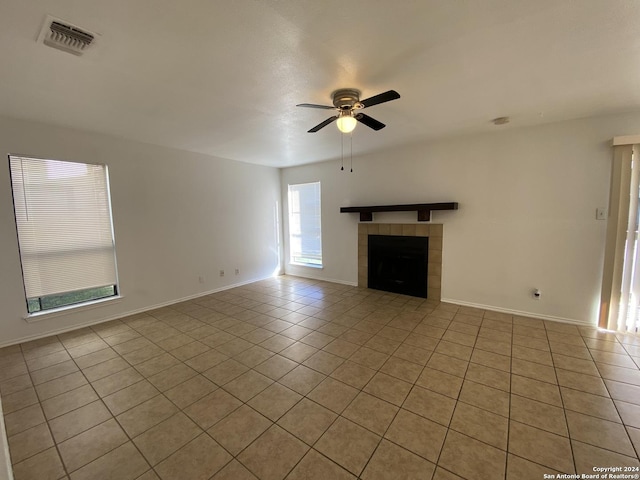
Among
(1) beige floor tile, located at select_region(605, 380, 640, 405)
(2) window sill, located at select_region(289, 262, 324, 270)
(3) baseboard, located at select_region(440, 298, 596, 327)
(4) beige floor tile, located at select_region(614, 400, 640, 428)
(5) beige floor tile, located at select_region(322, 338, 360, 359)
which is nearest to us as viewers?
(4) beige floor tile, located at select_region(614, 400, 640, 428)

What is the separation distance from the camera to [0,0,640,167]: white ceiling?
1409 mm

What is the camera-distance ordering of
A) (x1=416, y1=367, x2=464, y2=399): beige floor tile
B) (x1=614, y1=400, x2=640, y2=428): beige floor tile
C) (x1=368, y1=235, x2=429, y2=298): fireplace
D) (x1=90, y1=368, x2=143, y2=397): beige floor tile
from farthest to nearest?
(x1=368, y1=235, x2=429, y2=298): fireplace < (x1=90, y1=368, x2=143, y2=397): beige floor tile < (x1=416, y1=367, x2=464, y2=399): beige floor tile < (x1=614, y1=400, x2=640, y2=428): beige floor tile

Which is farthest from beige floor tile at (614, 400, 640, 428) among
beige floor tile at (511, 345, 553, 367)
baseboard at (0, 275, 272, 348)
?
baseboard at (0, 275, 272, 348)

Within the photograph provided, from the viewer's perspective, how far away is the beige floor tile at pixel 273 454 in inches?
58.7

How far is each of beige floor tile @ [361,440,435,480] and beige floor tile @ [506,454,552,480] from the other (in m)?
0.42

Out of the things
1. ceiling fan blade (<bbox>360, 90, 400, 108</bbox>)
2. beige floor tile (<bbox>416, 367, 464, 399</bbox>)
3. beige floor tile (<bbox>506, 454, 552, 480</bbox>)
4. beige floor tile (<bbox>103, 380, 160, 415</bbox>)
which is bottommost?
beige floor tile (<bbox>103, 380, 160, 415</bbox>)

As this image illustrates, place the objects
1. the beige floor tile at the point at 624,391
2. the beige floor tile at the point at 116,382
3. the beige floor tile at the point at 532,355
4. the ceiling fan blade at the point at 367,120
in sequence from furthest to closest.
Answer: the beige floor tile at the point at 532,355 < the ceiling fan blade at the point at 367,120 < the beige floor tile at the point at 116,382 < the beige floor tile at the point at 624,391

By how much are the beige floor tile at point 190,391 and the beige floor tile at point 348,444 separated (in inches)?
42.1

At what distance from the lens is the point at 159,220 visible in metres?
4.11

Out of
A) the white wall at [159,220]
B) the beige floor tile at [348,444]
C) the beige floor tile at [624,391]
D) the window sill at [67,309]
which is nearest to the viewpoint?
the beige floor tile at [348,444]

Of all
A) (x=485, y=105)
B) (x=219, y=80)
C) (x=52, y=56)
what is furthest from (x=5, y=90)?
(x=485, y=105)

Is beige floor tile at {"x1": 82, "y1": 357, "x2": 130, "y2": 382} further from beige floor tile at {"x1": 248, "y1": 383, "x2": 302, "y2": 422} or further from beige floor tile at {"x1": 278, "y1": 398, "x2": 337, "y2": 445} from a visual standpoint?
beige floor tile at {"x1": 278, "y1": 398, "x2": 337, "y2": 445}

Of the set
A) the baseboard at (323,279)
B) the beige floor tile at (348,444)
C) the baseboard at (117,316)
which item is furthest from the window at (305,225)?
the beige floor tile at (348,444)

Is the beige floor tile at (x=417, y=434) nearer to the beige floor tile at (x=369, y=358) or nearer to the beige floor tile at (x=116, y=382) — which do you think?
the beige floor tile at (x=369, y=358)
